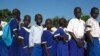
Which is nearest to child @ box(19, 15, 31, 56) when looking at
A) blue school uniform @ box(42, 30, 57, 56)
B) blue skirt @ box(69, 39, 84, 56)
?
blue school uniform @ box(42, 30, 57, 56)

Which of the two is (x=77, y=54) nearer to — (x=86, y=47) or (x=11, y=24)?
(x=86, y=47)

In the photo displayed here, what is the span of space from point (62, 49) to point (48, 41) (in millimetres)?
489

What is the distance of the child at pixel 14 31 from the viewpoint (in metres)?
10.8

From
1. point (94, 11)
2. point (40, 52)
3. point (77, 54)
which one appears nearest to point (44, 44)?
point (40, 52)

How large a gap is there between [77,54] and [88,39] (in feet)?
1.88

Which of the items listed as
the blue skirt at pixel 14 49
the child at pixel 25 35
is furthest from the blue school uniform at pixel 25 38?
the blue skirt at pixel 14 49

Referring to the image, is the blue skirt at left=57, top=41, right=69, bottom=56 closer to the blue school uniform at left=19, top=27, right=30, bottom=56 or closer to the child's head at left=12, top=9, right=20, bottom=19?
the blue school uniform at left=19, top=27, right=30, bottom=56

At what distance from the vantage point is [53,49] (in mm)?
11023

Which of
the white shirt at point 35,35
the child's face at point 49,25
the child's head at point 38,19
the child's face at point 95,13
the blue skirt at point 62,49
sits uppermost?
the child's face at point 95,13

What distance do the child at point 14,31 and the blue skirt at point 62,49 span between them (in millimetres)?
1339

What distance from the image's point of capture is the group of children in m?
10.4

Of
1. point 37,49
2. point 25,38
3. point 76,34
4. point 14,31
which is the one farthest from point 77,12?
Result: point 25,38

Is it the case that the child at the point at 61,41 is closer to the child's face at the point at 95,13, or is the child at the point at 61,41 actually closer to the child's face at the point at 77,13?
the child's face at the point at 77,13

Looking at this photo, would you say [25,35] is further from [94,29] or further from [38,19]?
[94,29]
